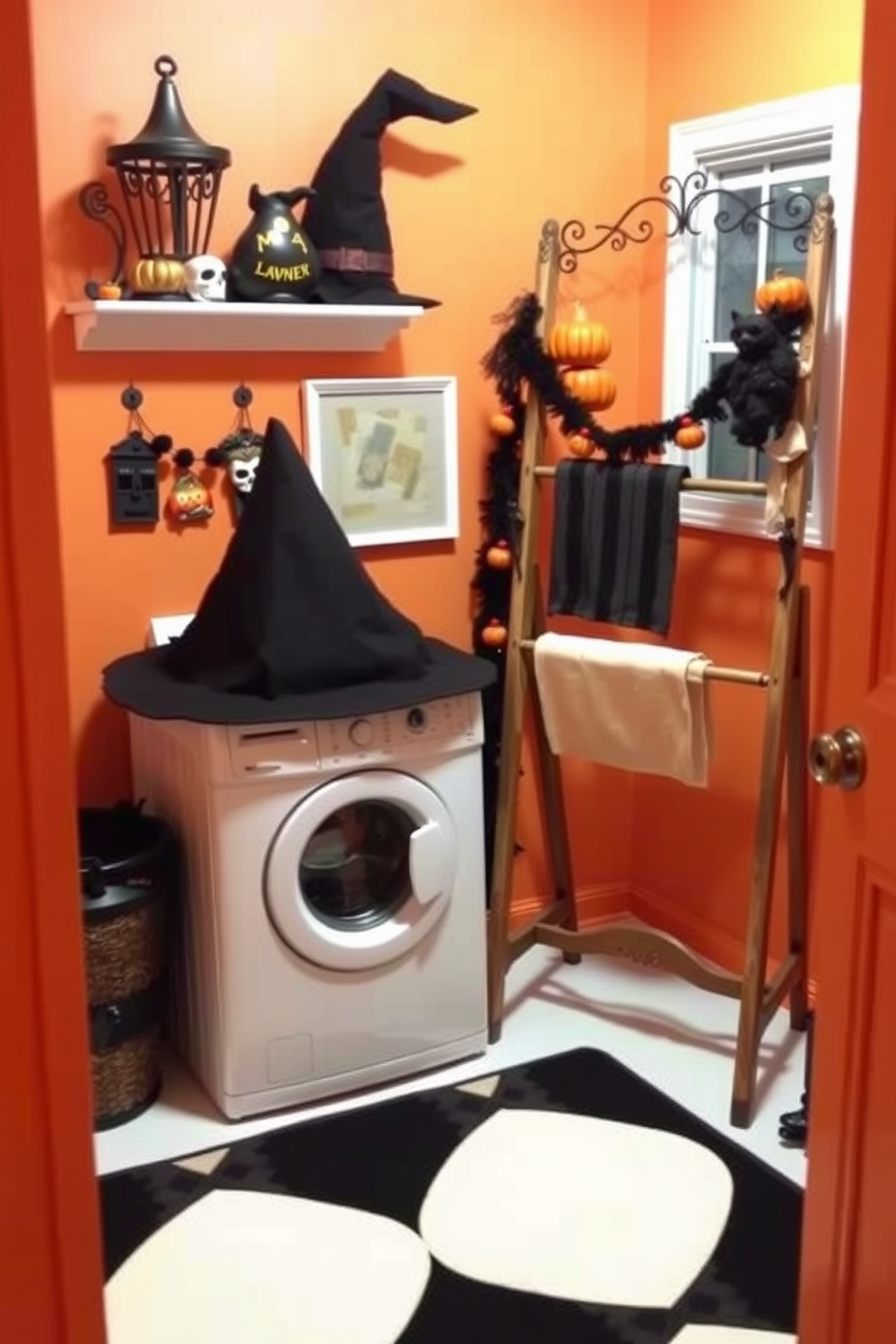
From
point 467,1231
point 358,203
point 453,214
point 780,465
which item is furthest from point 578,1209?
point 453,214

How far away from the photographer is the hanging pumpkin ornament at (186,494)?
117 inches

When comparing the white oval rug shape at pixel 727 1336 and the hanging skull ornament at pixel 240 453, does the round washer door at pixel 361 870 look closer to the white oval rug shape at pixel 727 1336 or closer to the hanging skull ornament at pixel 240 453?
the hanging skull ornament at pixel 240 453

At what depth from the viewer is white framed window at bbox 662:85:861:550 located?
2.82 metres

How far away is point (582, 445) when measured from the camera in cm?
312

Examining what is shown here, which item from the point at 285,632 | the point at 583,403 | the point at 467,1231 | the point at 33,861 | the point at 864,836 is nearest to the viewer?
the point at 33,861

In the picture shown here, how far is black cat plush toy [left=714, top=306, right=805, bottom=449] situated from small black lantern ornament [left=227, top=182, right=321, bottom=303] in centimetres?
88

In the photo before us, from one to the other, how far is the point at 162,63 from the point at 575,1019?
85.7 inches

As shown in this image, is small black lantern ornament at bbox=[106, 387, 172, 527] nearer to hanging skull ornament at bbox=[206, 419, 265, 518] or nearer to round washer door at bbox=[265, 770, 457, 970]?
hanging skull ornament at bbox=[206, 419, 265, 518]

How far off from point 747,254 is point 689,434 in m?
0.57

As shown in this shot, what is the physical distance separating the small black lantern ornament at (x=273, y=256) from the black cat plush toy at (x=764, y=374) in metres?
0.88

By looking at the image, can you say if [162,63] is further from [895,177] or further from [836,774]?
[836,774]

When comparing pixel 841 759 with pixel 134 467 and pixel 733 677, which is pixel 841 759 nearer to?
pixel 733 677

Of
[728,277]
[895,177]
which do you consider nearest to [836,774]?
[895,177]

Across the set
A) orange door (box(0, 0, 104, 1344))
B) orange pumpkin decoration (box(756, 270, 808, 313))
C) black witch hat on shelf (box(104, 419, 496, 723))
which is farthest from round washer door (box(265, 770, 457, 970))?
orange door (box(0, 0, 104, 1344))
